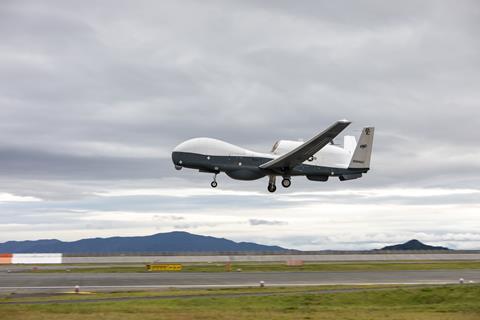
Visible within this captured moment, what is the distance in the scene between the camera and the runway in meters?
58.9

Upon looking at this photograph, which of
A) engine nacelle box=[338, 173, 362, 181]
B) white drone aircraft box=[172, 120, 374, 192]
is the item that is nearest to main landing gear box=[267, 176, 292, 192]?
white drone aircraft box=[172, 120, 374, 192]

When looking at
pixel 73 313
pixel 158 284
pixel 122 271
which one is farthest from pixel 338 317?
pixel 122 271

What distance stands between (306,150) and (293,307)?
59.2 feet

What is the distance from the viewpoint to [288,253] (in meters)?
117

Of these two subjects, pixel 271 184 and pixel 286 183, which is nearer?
pixel 286 183

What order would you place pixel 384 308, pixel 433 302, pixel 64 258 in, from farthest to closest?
pixel 64 258
pixel 433 302
pixel 384 308

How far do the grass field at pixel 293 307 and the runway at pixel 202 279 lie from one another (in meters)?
9.00

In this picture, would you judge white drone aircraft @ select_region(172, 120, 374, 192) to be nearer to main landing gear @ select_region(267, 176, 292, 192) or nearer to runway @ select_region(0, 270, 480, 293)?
main landing gear @ select_region(267, 176, 292, 192)

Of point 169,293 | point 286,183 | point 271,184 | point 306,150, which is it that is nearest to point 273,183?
point 271,184

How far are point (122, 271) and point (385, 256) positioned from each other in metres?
52.4

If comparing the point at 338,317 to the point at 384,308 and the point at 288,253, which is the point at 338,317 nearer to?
the point at 384,308

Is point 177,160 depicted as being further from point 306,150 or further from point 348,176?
point 348,176

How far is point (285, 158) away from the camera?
2264 inches

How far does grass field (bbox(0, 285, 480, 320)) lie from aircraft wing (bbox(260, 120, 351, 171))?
12430 millimetres
